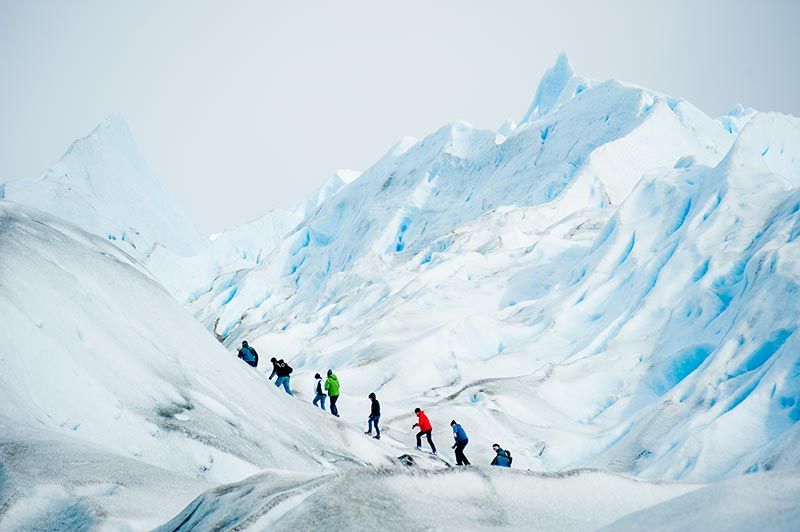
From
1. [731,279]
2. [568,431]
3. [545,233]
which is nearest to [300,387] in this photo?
[568,431]

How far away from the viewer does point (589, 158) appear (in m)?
45.8

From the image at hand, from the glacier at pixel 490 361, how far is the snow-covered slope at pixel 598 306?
0.11 m

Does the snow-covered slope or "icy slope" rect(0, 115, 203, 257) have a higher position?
"icy slope" rect(0, 115, 203, 257)

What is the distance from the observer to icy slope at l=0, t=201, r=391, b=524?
771 centimetres

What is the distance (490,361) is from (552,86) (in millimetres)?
62267

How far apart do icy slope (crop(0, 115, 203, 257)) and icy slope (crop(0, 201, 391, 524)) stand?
51958mm

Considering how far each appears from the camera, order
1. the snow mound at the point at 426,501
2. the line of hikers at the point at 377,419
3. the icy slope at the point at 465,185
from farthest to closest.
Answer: the icy slope at the point at 465,185
the line of hikers at the point at 377,419
the snow mound at the point at 426,501

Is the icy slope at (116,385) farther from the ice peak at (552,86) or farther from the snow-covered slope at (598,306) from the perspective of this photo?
the ice peak at (552,86)

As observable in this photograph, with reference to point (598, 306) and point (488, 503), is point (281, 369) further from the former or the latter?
point (598, 306)

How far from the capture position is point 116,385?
8672mm

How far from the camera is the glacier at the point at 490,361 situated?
14.8ft

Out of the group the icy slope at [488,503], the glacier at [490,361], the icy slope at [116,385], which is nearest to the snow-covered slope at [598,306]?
the glacier at [490,361]

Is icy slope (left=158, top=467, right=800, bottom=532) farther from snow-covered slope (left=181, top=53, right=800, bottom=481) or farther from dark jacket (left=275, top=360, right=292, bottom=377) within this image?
dark jacket (left=275, top=360, right=292, bottom=377)

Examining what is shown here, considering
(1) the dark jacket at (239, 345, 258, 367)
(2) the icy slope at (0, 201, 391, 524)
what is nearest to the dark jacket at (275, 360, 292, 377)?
(1) the dark jacket at (239, 345, 258, 367)
